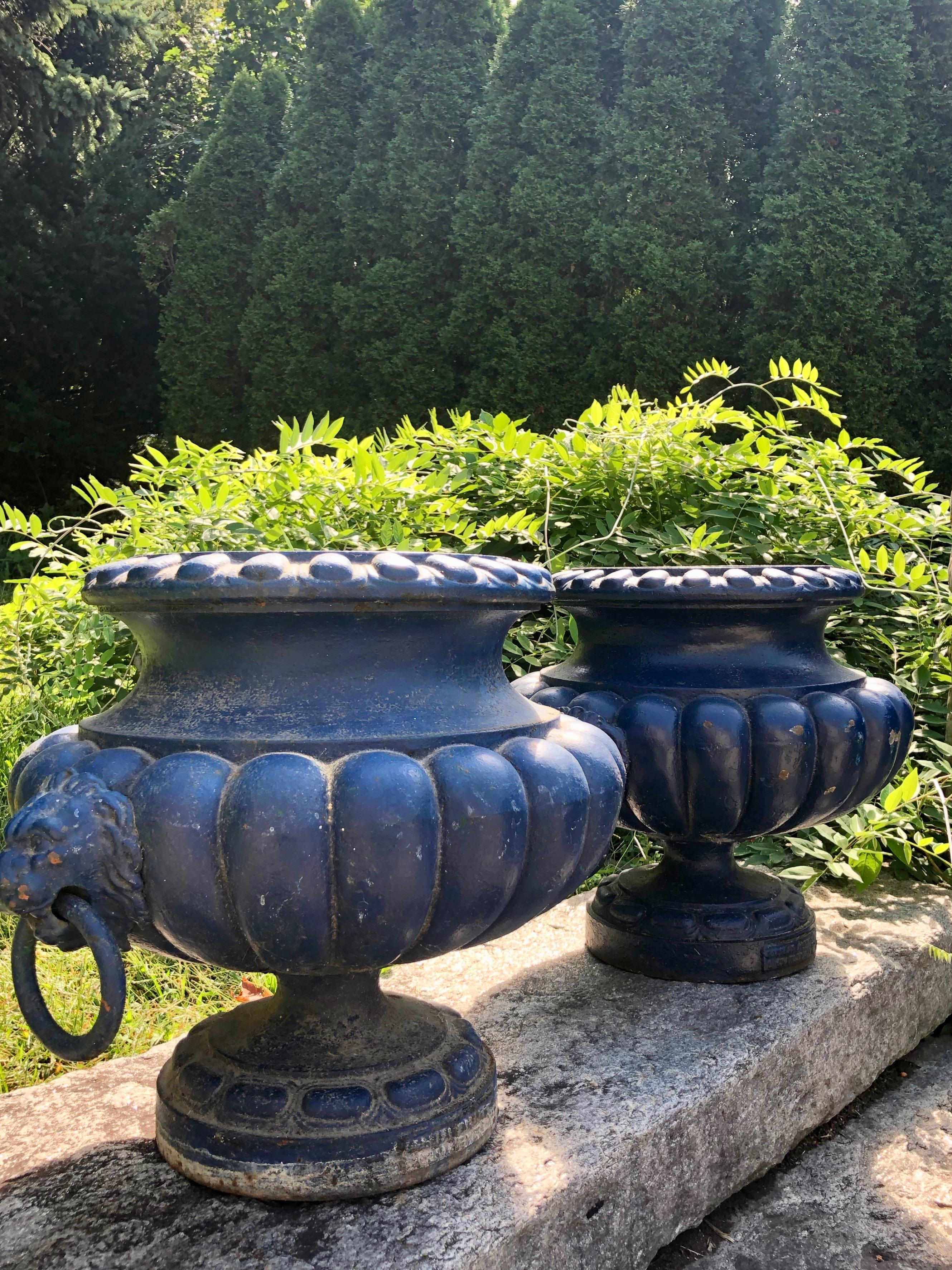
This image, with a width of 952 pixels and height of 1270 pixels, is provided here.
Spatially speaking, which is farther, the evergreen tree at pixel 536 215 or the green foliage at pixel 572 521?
the evergreen tree at pixel 536 215

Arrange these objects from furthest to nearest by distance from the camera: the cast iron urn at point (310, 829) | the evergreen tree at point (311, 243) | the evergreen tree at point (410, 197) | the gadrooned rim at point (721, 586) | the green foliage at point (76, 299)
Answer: the green foliage at point (76, 299), the evergreen tree at point (311, 243), the evergreen tree at point (410, 197), the gadrooned rim at point (721, 586), the cast iron urn at point (310, 829)

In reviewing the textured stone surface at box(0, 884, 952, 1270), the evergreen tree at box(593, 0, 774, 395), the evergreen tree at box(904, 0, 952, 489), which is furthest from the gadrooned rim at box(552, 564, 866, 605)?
the evergreen tree at box(593, 0, 774, 395)

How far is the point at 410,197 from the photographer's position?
8.25 m

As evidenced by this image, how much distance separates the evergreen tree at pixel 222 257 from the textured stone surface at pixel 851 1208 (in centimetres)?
850

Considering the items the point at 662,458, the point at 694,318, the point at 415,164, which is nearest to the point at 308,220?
the point at 415,164

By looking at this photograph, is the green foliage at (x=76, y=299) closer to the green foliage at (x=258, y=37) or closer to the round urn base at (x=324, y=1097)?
the green foliage at (x=258, y=37)

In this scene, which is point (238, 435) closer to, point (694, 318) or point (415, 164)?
point (415, 164)

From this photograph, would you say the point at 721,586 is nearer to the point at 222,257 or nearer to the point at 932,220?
the point at 932,220

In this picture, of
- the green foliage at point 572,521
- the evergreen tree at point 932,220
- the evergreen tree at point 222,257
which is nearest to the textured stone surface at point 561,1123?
the green foliage at point 572,521

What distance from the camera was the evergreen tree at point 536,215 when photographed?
24.5 ft

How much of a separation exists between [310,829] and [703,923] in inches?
42.2

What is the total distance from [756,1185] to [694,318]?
6315 mm

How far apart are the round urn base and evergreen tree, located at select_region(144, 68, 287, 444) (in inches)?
335

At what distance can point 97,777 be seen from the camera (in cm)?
110
